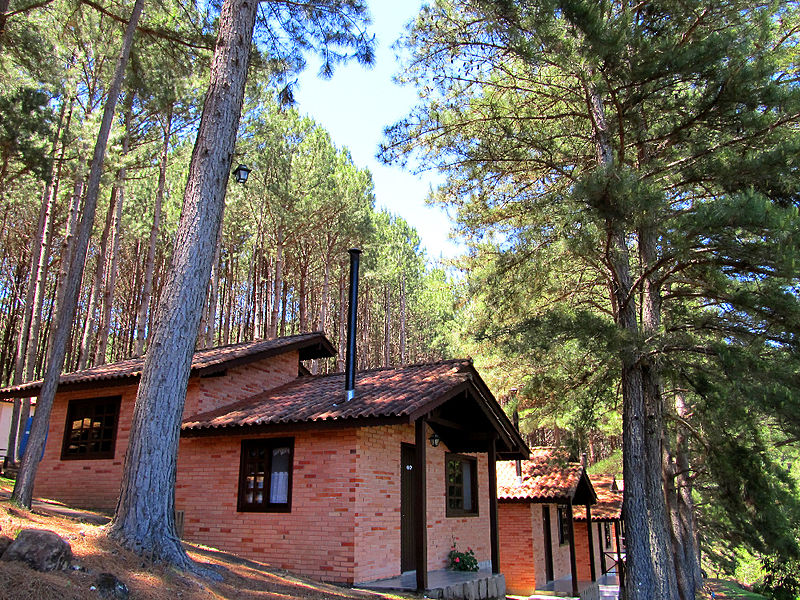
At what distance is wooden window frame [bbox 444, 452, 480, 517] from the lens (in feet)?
38.1

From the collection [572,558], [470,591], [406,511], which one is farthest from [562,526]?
[470,591]

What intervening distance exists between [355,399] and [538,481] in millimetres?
9399

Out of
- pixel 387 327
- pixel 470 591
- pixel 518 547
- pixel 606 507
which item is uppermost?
pixel 387 327

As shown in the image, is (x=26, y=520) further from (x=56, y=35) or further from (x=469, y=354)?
(x=469, y=354)

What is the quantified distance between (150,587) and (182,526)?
536 cm

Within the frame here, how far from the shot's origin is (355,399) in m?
9.52

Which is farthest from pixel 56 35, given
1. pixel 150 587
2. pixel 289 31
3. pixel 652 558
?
pixel 652 558

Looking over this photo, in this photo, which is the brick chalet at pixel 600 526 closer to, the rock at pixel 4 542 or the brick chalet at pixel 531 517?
the brick chalet at pixel 531 517

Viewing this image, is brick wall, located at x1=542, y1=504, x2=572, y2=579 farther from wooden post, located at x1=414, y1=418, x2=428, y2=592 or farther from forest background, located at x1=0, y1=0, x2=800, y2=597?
wooden post, located at x1=414, y1=418, x2=428, y2=592

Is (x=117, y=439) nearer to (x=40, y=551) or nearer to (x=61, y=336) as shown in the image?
(x=61, y=336)

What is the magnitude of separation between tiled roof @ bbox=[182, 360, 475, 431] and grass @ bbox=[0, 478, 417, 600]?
8.09 feet

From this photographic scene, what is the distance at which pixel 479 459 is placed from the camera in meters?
13.3

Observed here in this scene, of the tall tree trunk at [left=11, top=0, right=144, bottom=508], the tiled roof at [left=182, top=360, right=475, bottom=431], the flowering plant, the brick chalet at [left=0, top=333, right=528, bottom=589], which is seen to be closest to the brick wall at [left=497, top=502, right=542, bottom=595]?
the brick chalet at [left=0, top=333, right=528, bottom=589]

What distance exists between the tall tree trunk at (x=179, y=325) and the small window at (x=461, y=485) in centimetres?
710
